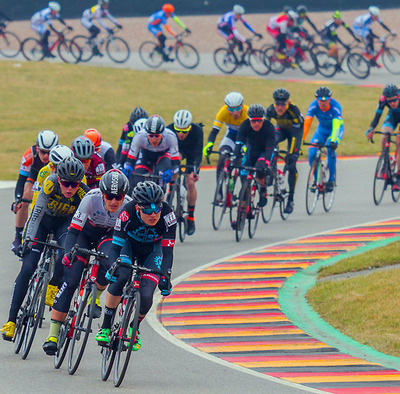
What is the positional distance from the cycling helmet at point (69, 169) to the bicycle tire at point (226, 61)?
25.5 metres

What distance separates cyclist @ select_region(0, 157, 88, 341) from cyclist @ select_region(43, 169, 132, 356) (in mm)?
285

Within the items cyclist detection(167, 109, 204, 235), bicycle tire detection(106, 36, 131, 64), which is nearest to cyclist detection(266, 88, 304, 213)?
cyclist detection(167, 109, 204, 235)

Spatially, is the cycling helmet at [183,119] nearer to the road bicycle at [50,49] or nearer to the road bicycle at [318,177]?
the road bicycle at [318,177]

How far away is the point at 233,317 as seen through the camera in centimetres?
1132

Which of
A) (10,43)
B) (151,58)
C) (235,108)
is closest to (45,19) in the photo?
(10,43)

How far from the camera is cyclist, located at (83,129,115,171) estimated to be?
42.1 feet

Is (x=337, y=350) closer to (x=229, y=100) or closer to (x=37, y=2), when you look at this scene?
(x=229, y=100)

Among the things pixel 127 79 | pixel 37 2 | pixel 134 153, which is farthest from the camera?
pixel 37 2

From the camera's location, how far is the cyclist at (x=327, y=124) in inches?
672

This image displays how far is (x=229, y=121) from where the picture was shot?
1675 cm

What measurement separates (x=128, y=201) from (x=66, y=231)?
92 centimetres

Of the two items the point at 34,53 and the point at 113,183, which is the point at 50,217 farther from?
the point at 34,53

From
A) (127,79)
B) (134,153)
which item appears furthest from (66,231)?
(127,79)

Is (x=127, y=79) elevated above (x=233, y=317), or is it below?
above
